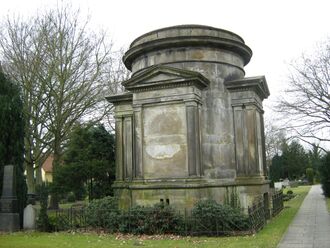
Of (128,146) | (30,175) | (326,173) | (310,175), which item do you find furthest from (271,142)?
(128,146)

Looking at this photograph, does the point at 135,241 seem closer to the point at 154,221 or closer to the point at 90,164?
the point at 154,221

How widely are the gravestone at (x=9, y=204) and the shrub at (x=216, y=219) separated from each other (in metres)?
7.66

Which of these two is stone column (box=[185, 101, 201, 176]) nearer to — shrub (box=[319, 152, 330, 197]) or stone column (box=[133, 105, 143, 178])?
stone column (box=[133, 105, 143, 178])

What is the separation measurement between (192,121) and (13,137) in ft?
29.1

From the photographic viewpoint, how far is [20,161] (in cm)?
1812

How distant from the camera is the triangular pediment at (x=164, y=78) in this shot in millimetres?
14039

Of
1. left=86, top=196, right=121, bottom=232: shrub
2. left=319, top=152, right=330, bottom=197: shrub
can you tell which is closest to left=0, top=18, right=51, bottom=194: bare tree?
left=86, top=196, right=121, bottom=232: shrub

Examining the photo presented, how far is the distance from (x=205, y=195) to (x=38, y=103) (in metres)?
16.2

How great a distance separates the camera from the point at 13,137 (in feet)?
58.7

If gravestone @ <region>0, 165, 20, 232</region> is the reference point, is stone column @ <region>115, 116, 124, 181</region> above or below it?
above

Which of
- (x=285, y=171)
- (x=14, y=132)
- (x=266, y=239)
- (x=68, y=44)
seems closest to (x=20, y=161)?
(x=14, y=132)

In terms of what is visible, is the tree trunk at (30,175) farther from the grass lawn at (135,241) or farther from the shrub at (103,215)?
the grass lawn at (135,241)

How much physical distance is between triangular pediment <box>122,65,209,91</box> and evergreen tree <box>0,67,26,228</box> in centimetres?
635

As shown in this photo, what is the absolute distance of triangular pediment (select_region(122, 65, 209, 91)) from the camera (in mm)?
14039
